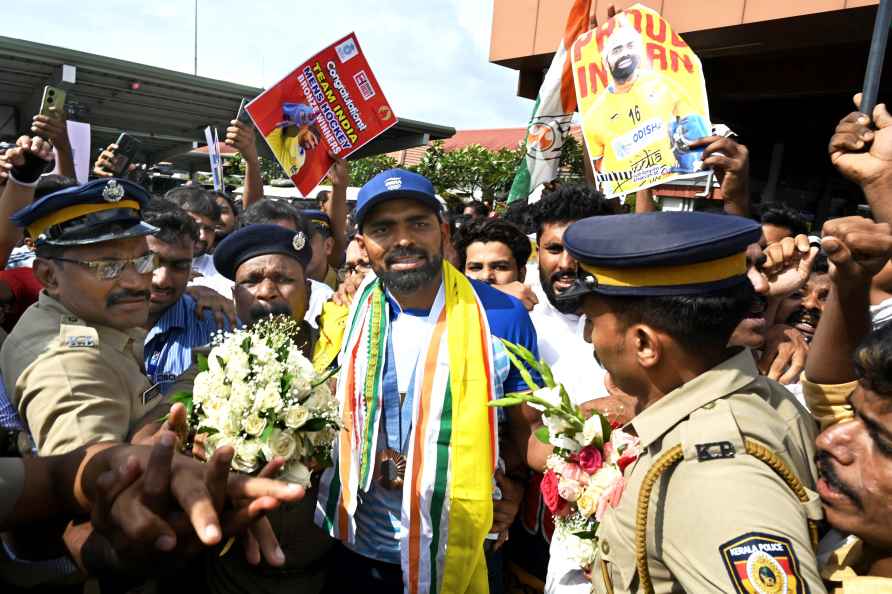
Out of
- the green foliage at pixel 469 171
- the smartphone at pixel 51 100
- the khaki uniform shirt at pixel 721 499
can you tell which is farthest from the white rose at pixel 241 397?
the green foliage at pixel 469 171

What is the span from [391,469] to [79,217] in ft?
5.28

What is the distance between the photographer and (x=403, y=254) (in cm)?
270

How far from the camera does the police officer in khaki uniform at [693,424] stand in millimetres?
1245

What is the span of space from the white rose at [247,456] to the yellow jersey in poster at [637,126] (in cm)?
264

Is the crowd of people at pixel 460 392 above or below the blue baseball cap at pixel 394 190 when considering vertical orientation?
below

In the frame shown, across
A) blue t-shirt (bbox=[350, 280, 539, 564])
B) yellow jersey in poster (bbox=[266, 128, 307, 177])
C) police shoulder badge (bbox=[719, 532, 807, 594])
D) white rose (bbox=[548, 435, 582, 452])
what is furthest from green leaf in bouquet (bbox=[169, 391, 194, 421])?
yellow jersey in poster (bbox=[266, 128, 307, 177])

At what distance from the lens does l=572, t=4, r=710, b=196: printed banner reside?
3441 mm

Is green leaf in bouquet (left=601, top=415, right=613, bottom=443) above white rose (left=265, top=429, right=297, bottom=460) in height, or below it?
above

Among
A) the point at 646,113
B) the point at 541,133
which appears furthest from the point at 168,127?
the point at 646,113

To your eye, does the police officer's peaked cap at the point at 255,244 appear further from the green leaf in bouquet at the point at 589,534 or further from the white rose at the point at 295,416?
the green leaf in bouquet at the point at 589,534

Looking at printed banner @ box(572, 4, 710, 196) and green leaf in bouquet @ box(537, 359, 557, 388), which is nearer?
green leaf in bouquet @ box(537, 359, 557, 388)

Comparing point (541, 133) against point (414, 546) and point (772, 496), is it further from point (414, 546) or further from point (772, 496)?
point (772, 496)

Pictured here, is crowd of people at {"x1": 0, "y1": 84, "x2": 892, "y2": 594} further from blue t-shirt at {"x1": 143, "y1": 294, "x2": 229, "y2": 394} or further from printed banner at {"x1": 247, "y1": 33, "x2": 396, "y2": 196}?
printed banner at {"x1": 247, "y1": 33, "x2": 396, "y2": 196}

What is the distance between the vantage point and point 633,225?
1762 mm
